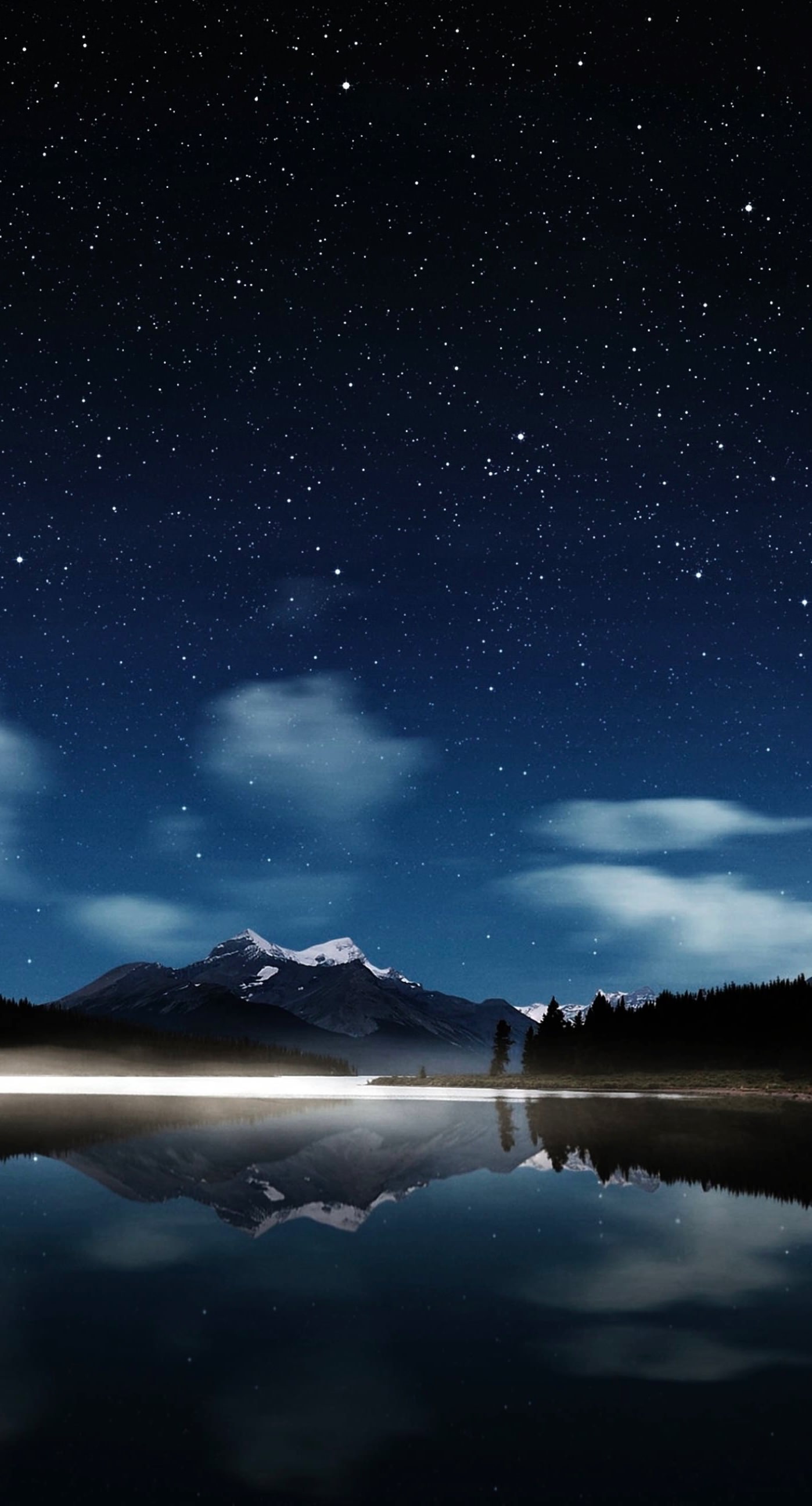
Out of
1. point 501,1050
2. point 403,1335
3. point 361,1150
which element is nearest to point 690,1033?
point 501,1050

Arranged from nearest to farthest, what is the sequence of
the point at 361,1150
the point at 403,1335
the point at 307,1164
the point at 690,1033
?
the point at 403,1335 → the point at 307,1164 → the point at 361,1150 → the point at 690,1033

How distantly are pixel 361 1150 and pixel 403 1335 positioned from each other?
2124 centimetres

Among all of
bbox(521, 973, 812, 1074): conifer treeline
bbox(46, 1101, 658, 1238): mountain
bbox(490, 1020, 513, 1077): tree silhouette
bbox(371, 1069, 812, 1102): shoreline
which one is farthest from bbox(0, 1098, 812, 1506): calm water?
bbox(490, 1020, 513, 1077): tree silhouette

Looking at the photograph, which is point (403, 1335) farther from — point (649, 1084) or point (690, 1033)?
point (690, 1033)

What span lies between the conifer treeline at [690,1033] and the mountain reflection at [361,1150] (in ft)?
239

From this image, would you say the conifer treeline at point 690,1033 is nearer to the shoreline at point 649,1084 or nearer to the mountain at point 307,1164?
the shoreline at point 649,1084

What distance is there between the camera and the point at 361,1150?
3284 cm

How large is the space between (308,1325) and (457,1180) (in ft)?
46.6

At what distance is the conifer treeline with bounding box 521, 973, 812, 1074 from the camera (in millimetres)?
126375

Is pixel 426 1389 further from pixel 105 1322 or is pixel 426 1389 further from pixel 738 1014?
pixel 738 1014

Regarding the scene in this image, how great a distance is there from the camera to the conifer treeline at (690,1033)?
415 feet

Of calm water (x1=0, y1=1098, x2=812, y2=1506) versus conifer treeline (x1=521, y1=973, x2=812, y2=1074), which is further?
conifer treeline (x1=521, y1=973, x2=812, y2=1074)

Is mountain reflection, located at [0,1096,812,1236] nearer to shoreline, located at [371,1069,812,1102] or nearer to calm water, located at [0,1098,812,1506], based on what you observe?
calm water, located at [0,1098,812,1506]

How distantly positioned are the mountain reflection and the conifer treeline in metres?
72.9
